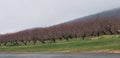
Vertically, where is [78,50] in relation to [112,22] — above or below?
below

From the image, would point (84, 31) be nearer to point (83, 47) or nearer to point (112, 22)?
point (112, 22)

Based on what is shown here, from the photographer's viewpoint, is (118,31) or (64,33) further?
(64,33)

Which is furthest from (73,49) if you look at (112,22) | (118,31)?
(112,22)

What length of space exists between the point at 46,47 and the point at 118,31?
122 feet

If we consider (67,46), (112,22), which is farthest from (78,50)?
(112,22)

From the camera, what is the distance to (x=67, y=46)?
92.1 m

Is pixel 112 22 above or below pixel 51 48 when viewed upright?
above

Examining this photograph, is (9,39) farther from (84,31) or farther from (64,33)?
(84,31)

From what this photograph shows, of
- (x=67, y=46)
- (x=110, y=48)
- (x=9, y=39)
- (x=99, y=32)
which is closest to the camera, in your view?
(x=110, y=48)

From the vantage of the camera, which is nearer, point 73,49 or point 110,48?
point 110,48

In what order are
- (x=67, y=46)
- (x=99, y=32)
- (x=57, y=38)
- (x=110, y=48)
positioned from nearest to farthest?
(x=110, y=48)
(x=67, y=46)
(x=99, y=32)
(x=57, y=38)

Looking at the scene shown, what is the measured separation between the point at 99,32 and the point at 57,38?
1892 cm

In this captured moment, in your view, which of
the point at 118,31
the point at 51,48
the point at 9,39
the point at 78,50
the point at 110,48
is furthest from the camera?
the point at 9,39

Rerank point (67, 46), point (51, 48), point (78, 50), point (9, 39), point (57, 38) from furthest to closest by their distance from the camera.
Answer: point (9, 39)
point (57, 38)
point (51, 48)
point (67, 46)
point (78, 50)
